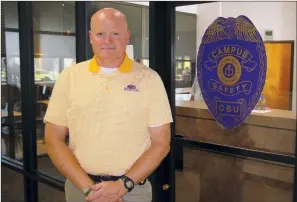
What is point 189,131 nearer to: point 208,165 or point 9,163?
point 208,165

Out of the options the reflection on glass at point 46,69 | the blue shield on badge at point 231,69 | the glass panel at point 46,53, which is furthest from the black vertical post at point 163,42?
the reflection on glass at point 46,69

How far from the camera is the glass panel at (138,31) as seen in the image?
250cm

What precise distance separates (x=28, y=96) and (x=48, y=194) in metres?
0.90

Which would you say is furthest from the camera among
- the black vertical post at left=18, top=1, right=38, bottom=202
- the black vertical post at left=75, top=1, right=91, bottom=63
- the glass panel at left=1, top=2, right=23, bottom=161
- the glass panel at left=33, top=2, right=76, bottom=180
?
the glass panel at left=1, top=2, right=23, bottom=161

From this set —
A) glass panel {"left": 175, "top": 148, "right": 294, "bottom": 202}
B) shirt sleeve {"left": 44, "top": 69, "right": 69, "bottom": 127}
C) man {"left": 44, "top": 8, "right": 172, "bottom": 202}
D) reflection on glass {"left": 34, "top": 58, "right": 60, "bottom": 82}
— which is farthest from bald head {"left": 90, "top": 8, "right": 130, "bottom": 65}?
reflection on glass {"left": 34, "top": 58, "right": 60, "bottom": 82}

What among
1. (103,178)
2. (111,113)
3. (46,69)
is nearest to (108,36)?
(111,113)

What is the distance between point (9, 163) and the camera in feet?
12.4

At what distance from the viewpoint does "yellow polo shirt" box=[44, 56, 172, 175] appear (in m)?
1.65

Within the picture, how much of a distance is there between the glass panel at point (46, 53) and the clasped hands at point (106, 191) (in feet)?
5.50

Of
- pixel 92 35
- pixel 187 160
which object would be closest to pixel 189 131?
pixel 187 160

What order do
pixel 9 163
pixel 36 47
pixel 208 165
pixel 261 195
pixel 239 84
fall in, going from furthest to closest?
pixel 9 163 → pixel 36 47 → pixel 208 165 → pixel 261 195 → pixel 239 84

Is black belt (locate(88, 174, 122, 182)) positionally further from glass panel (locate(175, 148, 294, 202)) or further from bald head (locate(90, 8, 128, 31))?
glass panel (locate(175, 148, 294, 202))

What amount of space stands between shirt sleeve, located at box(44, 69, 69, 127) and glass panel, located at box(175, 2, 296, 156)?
2.56 feet

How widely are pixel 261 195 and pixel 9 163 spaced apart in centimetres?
258
